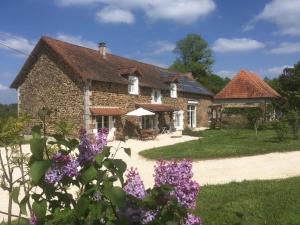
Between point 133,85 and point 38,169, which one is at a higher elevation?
point 133,85

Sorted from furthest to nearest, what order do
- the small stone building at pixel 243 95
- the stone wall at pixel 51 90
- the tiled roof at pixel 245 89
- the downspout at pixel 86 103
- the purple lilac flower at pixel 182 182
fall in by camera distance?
1. the tiled roof at pixel 245 89
2. the small stone building at pixel 243 95
3. the stone wall at pixel 51 90
4. the downspout at pixel 86 103
5. the purple lilac flower at pixel 182 182

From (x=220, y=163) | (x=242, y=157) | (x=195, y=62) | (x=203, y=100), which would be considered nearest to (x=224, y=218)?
(x=220, y=163)

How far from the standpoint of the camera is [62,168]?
2402 mm

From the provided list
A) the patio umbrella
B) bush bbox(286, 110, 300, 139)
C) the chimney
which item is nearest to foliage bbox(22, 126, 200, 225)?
bush bbox(286, 110, 300, 139)

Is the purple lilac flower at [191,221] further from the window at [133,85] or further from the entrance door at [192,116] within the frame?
the entrance door at [192,116]

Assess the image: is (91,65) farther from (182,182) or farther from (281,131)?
(182,182)

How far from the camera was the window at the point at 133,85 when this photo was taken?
27.1 meters

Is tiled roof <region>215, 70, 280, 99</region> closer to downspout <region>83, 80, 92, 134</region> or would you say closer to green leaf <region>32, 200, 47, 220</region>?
downspout <region>83, 80, 92, 134</region>

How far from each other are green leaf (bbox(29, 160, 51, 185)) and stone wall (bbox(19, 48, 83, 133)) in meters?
20.9

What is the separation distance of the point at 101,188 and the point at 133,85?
83.0 ft

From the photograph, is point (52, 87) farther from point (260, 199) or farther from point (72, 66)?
point (260, 199)

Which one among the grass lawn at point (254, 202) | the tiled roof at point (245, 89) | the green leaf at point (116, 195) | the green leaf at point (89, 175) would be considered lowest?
the grass lawn at point (254, 202)

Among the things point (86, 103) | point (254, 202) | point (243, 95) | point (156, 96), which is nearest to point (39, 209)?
point (254, 202)

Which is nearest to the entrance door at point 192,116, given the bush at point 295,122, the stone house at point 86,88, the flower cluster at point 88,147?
the stone house at point 86,88
